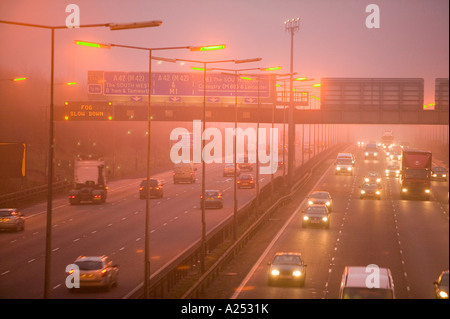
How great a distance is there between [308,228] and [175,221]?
990 centimetres

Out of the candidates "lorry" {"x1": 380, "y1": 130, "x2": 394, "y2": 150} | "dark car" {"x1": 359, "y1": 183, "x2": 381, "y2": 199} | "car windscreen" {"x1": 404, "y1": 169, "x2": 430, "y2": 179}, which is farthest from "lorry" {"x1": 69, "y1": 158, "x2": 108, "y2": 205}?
"lorry" {"x1": 380, "y1": 130, "x2": 394, "y2": 150}

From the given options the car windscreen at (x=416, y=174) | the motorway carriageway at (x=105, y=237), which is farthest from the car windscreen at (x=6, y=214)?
the car windscreen at (x=416, y=174)

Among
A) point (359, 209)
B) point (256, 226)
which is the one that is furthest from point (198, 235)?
point (359, 209)

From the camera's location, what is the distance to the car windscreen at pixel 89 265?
32.5 meters

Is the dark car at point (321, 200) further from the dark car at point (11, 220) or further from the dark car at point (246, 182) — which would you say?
the dark car at point (11, 220)

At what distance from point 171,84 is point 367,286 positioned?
55.4 meters

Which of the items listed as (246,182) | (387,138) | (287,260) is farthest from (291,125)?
→ (387,138)

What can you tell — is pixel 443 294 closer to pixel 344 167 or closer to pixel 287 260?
pixel 287 260

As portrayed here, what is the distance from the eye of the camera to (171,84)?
78.4 metres

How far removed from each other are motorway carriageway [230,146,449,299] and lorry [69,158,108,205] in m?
18.0

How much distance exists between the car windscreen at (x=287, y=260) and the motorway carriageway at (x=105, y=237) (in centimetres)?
611

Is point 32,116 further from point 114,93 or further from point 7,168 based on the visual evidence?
point 7,168

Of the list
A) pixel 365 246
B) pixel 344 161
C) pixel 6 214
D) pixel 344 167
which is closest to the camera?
pixel 365 246

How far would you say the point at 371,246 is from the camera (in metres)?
45.6
